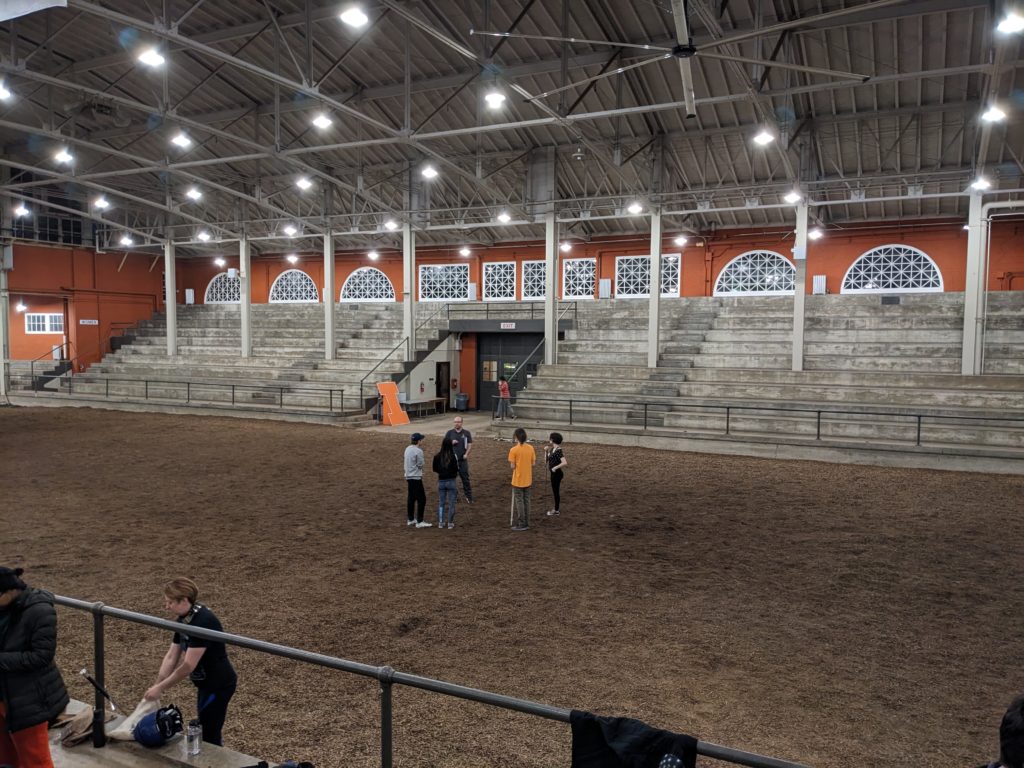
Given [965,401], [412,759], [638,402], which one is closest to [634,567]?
[412,759]

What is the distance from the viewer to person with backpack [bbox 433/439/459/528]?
966 centimetres

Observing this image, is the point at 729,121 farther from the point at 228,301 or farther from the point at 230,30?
the point at 228,301

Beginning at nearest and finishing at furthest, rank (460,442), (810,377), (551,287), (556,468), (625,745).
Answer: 1. (625,745)
2. (460,442)
3. (556,468)
4. (810,377)
5. (551,287)

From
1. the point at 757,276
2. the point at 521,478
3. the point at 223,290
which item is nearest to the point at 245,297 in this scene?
the point at 223,290

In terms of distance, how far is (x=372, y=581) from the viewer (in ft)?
24.5

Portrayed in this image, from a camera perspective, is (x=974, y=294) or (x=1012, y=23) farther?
(x=974, y=294)

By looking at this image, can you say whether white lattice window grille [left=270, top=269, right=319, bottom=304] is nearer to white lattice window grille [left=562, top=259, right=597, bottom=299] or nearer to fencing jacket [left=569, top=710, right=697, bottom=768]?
white lattice window grille [left=562, top=259, right=597, bottom=299]

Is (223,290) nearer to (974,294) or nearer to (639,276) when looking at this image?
(639,276)

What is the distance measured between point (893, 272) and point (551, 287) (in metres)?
13.0

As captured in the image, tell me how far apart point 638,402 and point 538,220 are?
8.21m

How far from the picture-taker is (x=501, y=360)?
2791 cm

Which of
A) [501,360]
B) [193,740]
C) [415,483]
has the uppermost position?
[501,360]

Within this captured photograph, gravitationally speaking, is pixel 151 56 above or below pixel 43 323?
above

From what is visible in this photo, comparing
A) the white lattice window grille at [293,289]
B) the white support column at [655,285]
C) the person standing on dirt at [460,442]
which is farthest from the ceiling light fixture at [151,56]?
the white lattice window grille at [293,289]
